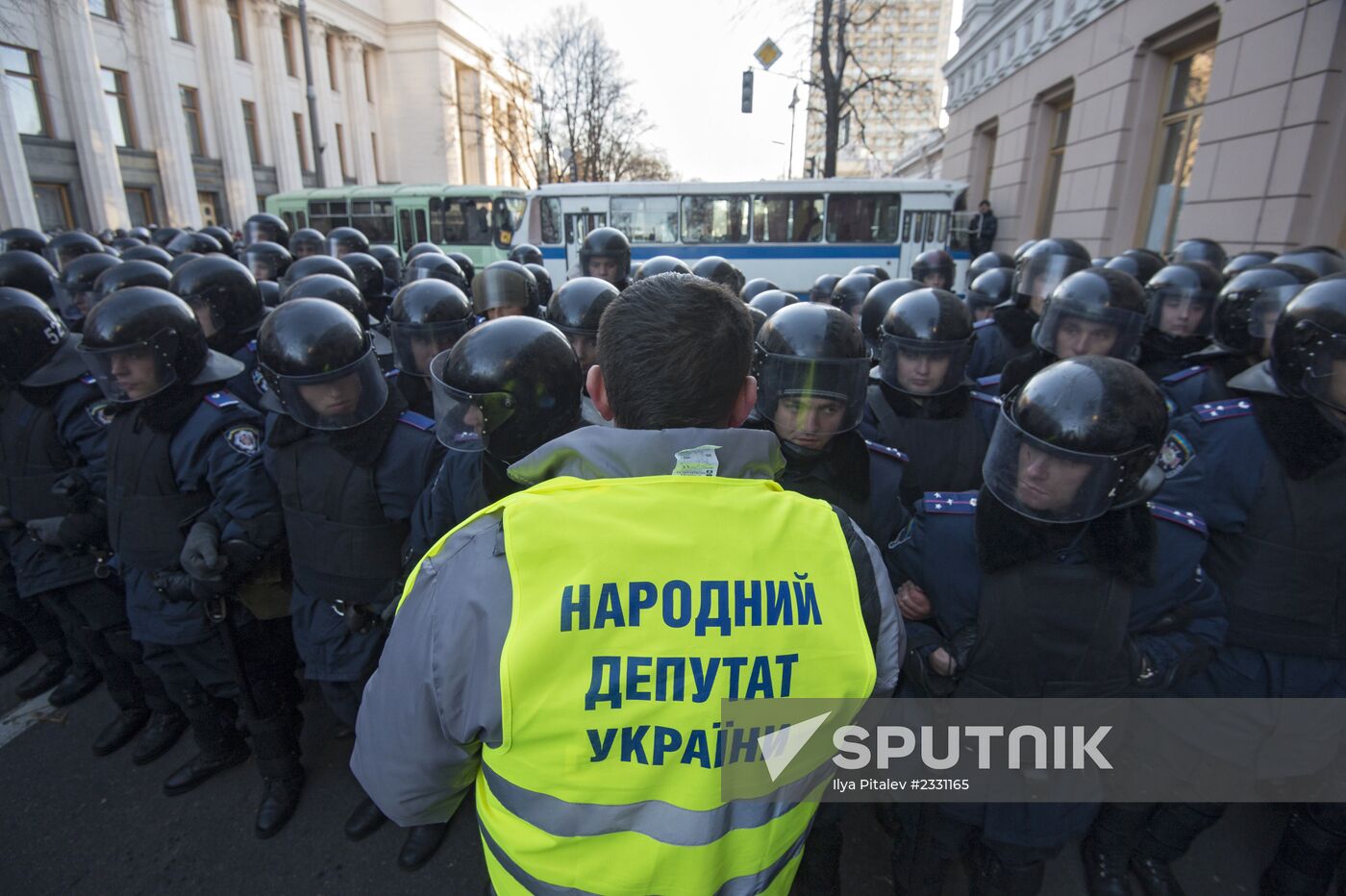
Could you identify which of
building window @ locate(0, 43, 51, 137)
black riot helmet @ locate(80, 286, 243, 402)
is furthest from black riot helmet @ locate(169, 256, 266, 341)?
building window @ locate(0, 43, 51, 137)

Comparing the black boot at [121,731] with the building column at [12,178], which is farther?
the building column at [12,178]

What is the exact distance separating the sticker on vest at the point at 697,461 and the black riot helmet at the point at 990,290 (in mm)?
5306

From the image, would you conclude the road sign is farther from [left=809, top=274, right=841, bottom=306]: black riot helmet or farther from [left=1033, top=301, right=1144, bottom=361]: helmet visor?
[left=1033, top=301, right=1144, bottom=361]: helmet visor

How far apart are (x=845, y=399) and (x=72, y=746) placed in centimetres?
390

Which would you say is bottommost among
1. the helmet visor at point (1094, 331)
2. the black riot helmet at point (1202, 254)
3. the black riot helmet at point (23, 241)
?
the helmet visor at point (1094, 331)

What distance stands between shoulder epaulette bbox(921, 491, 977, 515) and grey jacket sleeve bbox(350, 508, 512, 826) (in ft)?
4.79

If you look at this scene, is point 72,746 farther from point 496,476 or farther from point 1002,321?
point 1002,321

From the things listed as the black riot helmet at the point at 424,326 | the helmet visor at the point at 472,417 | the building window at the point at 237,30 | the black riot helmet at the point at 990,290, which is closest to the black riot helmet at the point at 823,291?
the black riot helmet at the point at 990,290

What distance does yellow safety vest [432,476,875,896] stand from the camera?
1.00 meters

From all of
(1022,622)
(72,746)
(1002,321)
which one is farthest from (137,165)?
(1022,622)

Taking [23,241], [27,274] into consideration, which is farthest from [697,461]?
[23,241]

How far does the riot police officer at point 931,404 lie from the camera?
9.95 ft

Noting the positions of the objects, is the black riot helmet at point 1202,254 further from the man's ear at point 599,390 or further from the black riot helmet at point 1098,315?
the man's ear at point 599,390

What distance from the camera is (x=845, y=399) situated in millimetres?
2480
